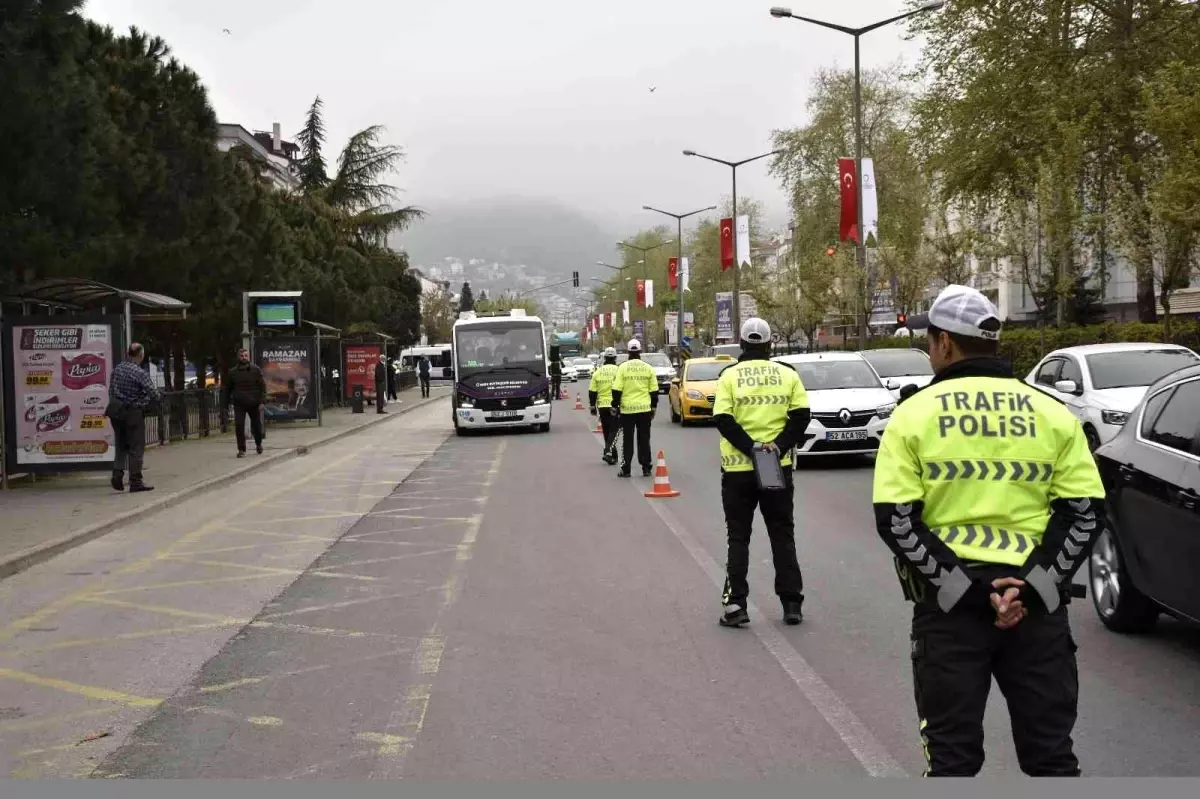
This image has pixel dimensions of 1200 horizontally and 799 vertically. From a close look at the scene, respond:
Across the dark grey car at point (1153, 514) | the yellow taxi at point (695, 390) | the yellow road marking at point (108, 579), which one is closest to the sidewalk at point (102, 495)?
the yellow road marking at point (108, 579)

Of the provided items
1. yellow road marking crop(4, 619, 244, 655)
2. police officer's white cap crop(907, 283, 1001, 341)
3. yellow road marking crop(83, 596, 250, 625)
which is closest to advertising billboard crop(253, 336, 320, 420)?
yellow road marking crop(83, 596, 250, 625)

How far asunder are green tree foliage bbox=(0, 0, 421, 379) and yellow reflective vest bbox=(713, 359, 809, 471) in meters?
11.8

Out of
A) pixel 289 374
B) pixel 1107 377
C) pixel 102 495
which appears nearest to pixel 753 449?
pixel 1107 377

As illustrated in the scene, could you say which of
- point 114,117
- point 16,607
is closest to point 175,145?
point 114,117

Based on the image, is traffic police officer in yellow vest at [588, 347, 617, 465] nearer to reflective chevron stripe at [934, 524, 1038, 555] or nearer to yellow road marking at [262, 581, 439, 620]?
yellow road marking at [262, 581, 439, 620]

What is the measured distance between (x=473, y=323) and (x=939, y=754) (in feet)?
88.4

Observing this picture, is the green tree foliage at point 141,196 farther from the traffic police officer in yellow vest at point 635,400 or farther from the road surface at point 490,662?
the traffic police officer in yellow vest at point 635,400

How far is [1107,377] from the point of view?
1648cm

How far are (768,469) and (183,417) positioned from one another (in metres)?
22.5

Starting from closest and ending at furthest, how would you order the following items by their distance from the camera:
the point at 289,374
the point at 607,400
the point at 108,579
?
1. the point at 108,579
2. the point at 607,400
3. the point at 289,374

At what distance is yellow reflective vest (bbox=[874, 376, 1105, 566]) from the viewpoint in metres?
3.69

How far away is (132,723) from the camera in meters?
5.89

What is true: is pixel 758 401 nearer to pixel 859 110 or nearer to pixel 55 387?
pixel 55 387

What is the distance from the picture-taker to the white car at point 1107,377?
15.6 metres
